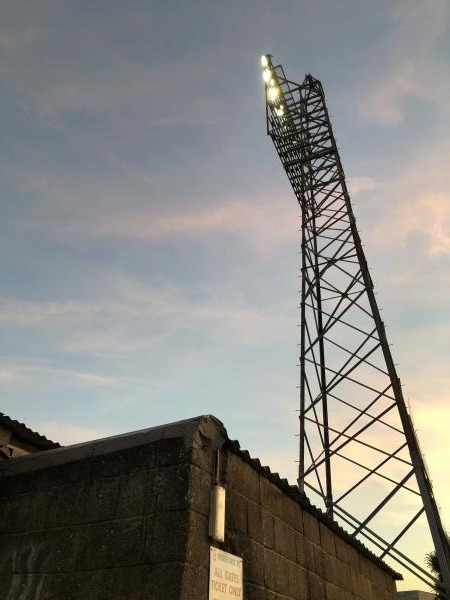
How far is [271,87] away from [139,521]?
14.2 metres

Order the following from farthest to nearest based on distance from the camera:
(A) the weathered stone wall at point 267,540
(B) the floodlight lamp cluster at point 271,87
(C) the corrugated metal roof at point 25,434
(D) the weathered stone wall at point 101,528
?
1. (B) the floodlight lamp cluster at point 271,87
2. (C) the corrugated metal roof at point 25,434
3. (A) the weathered stone wall at point 267,540
4. (D) the weathered stone wall at point 101,528

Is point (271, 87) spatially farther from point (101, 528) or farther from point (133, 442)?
point (101, 528)

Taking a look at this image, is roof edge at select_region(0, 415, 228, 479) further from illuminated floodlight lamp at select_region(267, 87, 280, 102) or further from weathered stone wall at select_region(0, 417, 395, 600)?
illuminated floodlight lamp at select_region(267, 87, 280, 102)

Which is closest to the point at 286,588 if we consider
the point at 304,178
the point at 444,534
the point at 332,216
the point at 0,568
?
the point at 0,568

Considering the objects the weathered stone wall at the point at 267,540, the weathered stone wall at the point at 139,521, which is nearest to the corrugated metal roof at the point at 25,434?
the weathered stone wall at the point at 139,521

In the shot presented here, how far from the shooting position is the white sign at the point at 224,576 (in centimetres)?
391

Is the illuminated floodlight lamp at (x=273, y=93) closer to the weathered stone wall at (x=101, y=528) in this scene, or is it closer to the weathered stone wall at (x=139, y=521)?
the weathered stone wall at (x=139, y=521)

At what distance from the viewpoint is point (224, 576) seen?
4.08 m

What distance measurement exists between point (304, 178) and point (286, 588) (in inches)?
450

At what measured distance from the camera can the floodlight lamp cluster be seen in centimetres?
1477

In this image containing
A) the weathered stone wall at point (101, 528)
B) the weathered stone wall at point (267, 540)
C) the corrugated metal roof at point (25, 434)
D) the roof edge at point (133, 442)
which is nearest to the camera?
the weathered stone wall at point (101, 528)

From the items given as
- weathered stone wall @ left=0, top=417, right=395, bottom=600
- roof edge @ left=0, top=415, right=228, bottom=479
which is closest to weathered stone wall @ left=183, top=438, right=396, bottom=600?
weathered stone wall @ left=0, top=417, right=395, bottom=600

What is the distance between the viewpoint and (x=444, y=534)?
7949 millimetres

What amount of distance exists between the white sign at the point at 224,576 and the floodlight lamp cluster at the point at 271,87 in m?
13.3
